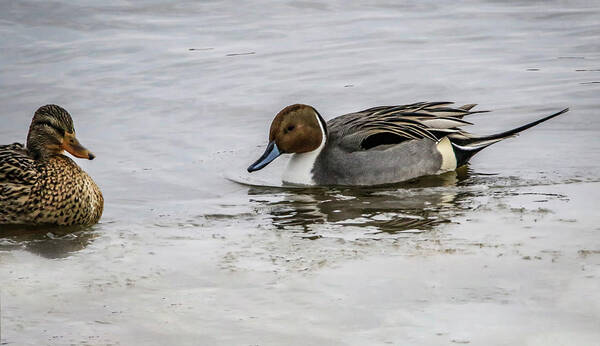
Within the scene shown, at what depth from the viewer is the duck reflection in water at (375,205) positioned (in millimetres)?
7168

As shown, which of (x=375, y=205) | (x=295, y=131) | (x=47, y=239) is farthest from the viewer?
(x=295, y=131)

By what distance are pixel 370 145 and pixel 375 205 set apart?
1.15 m

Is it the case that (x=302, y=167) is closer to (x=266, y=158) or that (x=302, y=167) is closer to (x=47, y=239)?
(x=266, y=158)

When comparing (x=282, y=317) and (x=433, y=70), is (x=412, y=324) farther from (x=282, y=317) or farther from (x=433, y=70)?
(x=433, y=70)

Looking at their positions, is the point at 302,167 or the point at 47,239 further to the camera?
the point at 302,167

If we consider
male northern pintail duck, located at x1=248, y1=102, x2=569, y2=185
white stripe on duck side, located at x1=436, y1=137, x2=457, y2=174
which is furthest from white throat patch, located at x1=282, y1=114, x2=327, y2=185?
white stripe on duck side, located at x1=436, y1=137, x2=457, y2=174

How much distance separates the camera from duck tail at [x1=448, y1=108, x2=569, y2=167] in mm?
9273

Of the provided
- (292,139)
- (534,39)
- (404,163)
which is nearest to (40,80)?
(292,139)

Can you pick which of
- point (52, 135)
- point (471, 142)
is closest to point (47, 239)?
point (52, 135)

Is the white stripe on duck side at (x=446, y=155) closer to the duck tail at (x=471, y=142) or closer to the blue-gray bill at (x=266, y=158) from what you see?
the duck tail at (x=471, y=142)

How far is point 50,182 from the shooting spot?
24.0 ft

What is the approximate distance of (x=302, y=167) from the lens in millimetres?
8906

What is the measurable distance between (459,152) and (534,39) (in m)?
5.23

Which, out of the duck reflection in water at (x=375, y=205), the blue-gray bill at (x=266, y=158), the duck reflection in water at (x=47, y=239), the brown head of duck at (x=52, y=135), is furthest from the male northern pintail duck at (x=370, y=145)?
the duck reflection in water at (x=47, y=239)
